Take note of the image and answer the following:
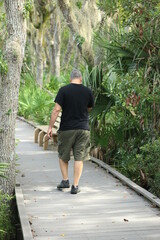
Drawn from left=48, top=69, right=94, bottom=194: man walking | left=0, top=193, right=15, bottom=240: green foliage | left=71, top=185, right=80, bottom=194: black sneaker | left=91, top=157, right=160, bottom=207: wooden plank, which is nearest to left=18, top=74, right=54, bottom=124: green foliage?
left=91, top=157, right=160, bottom=207: wooden plank

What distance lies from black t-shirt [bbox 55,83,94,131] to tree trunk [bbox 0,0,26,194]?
2.83 feet

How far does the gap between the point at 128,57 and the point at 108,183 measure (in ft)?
8.93

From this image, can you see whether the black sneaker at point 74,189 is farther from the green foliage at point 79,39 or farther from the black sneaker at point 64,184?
the green foliage at point 79,39

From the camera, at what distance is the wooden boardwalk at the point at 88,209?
705 cm

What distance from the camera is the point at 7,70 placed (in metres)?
9.34

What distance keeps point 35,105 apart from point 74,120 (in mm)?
14857

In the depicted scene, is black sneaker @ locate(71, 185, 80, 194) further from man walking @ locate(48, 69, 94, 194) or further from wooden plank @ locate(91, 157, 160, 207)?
wooden plank @ locate(91, 157, 160, 207)

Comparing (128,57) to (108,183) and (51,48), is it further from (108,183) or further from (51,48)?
(51,48)

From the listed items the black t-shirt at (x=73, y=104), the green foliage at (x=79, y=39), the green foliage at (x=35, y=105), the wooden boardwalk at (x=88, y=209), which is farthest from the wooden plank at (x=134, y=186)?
the green foliage at (x=35, y=105)

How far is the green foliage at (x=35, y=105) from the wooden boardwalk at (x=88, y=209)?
10.1 m

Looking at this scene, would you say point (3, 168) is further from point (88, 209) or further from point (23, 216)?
point (23, 216)

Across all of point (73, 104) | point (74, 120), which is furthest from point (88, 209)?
point (73, 104)

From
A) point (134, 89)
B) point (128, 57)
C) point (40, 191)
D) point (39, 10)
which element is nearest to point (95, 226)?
point (40, 191)

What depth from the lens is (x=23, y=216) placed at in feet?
24.8
